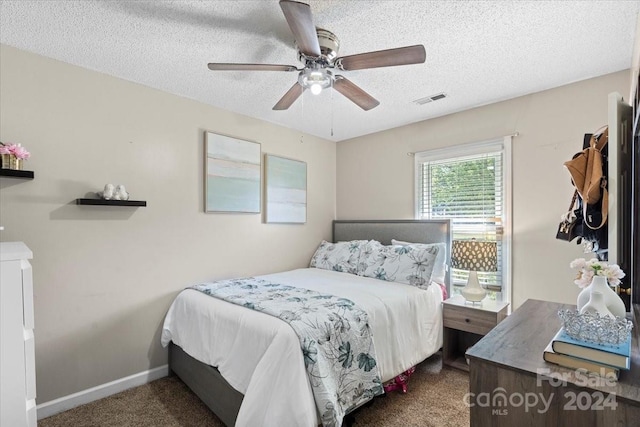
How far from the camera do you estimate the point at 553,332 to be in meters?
1.30

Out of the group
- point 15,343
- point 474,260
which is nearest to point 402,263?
point 474,260

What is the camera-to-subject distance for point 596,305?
1141 mm

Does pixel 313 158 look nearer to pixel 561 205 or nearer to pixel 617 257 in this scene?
pixel 561 205

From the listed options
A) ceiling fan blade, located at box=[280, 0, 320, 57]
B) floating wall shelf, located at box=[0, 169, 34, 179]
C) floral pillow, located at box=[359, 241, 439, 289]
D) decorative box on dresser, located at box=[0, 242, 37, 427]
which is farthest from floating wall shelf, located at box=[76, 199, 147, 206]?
floral pillow, located at box=[359, 241, 439, 289]

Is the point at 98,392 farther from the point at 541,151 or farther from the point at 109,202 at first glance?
the point at 541,151

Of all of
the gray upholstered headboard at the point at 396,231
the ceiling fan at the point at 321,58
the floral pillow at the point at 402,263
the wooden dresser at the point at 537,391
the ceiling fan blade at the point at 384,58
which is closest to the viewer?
the wooden dresser at the point at 537,391

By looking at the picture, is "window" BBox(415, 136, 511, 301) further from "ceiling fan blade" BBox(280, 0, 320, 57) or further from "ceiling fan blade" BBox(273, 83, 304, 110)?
"ceiling fan blade" BBox(280, 0, 320, 57)

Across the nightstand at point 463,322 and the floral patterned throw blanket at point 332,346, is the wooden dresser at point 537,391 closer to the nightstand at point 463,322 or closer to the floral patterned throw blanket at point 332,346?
the floral patterned throw blanket at point 332,346

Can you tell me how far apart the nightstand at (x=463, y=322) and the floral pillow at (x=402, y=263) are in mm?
332

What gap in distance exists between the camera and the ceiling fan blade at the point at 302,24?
4.15 ft

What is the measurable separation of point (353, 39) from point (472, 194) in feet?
6.55

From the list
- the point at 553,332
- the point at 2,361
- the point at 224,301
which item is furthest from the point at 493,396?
the point at 2,361

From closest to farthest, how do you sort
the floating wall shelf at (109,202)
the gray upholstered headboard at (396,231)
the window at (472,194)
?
the floating wall shelf at (109,202) → the window at (472,194) → the gray upholstered headboard at (396,231)

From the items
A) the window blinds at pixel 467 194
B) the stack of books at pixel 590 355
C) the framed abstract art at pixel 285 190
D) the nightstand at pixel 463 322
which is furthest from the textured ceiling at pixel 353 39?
the nightstand at pixel 463 322
